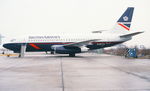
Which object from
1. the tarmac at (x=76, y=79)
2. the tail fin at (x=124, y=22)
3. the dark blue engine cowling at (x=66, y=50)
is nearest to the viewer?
the tarmac at (x=76, y=79)

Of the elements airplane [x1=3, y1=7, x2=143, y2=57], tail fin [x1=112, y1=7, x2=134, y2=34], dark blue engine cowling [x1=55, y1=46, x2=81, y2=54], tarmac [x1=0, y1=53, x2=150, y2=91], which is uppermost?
tail fin [x1=112, y1=7, x2=134, y2=34]

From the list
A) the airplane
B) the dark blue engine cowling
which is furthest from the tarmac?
the airplane

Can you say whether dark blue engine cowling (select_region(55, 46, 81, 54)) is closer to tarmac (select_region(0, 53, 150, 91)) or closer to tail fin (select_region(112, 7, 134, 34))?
tail fin (select_region(112, 7, 134, 34))

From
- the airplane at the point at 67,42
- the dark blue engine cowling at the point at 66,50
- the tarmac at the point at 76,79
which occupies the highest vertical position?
the airplane at the point at 67,42

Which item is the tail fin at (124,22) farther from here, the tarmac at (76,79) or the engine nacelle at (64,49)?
the tarmac at (76,79)

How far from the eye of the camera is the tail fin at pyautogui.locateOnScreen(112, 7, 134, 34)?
33.4 meters

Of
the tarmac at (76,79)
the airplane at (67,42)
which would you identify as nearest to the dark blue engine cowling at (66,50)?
the airplane at (67,42)

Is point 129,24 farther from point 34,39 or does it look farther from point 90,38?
point 34,39

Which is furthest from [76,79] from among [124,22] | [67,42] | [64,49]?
[124,22]

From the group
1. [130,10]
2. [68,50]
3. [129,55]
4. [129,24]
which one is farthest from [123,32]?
[68,50]

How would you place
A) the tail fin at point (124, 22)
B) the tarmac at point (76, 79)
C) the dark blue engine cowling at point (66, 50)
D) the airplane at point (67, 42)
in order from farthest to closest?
the tail fin at point (124, 22), the airplane at point (67, 42), the dark blue engine cowling at point (66, 50), the tarmac at point (76, 79)

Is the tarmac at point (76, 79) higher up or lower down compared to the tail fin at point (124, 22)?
lower down

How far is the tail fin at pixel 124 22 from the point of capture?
33.4m

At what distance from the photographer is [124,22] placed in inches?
1323
